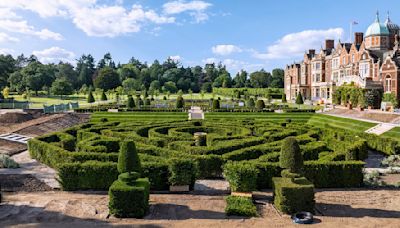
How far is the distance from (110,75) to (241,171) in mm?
95897

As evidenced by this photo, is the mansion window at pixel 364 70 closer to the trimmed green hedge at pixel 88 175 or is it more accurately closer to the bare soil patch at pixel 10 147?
the bare soil patch at pixel 10 147

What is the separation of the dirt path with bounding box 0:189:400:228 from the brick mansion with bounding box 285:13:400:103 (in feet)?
128

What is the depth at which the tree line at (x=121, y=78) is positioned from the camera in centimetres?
8844

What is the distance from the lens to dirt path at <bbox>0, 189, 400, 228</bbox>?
10727 millimetres

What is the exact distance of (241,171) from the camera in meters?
13.4

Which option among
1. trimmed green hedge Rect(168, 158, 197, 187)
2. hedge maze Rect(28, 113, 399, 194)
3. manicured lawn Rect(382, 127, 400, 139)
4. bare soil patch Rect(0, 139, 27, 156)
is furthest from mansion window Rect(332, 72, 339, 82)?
trimmed green hedge Rect(168, 158, 197, 187)

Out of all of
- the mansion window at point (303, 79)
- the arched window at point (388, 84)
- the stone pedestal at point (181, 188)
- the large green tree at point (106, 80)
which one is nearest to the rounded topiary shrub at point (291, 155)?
the stone pedestal at point (181, 188)

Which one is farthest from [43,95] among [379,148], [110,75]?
[379,148]

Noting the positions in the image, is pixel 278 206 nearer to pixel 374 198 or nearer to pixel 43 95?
pixel 374 198

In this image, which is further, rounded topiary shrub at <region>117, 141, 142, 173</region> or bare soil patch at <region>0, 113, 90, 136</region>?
bare soil patch at <region>0, 113, 90, 136</region>

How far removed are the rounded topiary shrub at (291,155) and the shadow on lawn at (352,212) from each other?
160 centimetres

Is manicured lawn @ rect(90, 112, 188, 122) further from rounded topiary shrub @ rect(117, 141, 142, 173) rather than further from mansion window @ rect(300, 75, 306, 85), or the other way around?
mansion window @ rect(300, 75, 306, 85)

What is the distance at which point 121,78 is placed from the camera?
116500mm

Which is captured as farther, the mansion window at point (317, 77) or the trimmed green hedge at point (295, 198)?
the mansion window at point (317, 77)
